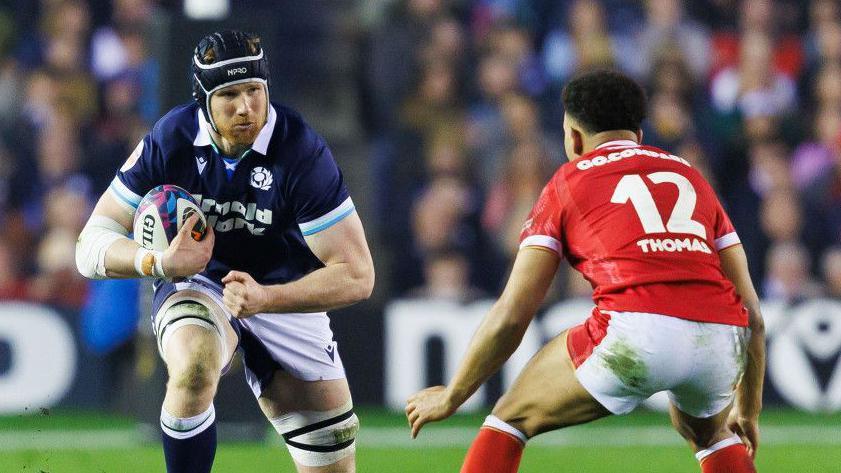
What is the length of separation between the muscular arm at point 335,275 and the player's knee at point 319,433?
0.61 m

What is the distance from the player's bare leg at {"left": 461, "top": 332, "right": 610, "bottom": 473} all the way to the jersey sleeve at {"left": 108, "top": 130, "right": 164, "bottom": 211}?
5.98 ft

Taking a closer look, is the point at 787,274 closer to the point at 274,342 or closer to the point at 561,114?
the point at 561,114

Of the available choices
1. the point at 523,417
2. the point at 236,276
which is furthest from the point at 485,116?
the point at 523,417

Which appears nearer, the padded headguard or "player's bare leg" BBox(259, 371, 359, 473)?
the padded headguard

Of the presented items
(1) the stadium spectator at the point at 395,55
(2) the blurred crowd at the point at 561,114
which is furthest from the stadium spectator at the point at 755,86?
(1) the stadium spectator at the point at 395,55

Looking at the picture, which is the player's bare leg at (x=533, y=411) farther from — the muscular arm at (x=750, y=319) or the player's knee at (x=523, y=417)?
the muscular arm at (x=750, y=319)

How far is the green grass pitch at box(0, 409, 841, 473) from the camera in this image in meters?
8.55

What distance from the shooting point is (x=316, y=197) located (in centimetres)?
571

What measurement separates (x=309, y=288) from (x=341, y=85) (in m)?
7.49

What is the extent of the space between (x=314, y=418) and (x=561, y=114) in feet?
22.3

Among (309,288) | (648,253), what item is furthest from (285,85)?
(648,253)

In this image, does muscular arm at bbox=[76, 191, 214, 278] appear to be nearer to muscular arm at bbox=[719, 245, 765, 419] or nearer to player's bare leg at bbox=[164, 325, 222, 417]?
player's bare leg at bbox=[164, 325, 222, 417]

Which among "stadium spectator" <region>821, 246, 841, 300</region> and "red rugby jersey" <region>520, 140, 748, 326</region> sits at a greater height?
"red rugby jersey" <region>520, 140, 748, 326</region>

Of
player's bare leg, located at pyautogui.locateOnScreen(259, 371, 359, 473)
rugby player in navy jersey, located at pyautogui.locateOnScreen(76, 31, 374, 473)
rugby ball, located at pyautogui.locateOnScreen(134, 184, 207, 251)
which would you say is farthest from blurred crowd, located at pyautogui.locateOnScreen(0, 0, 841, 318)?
rugby ball, located at pyautogui.locateOnScreen(134, 184, 207, 251)
